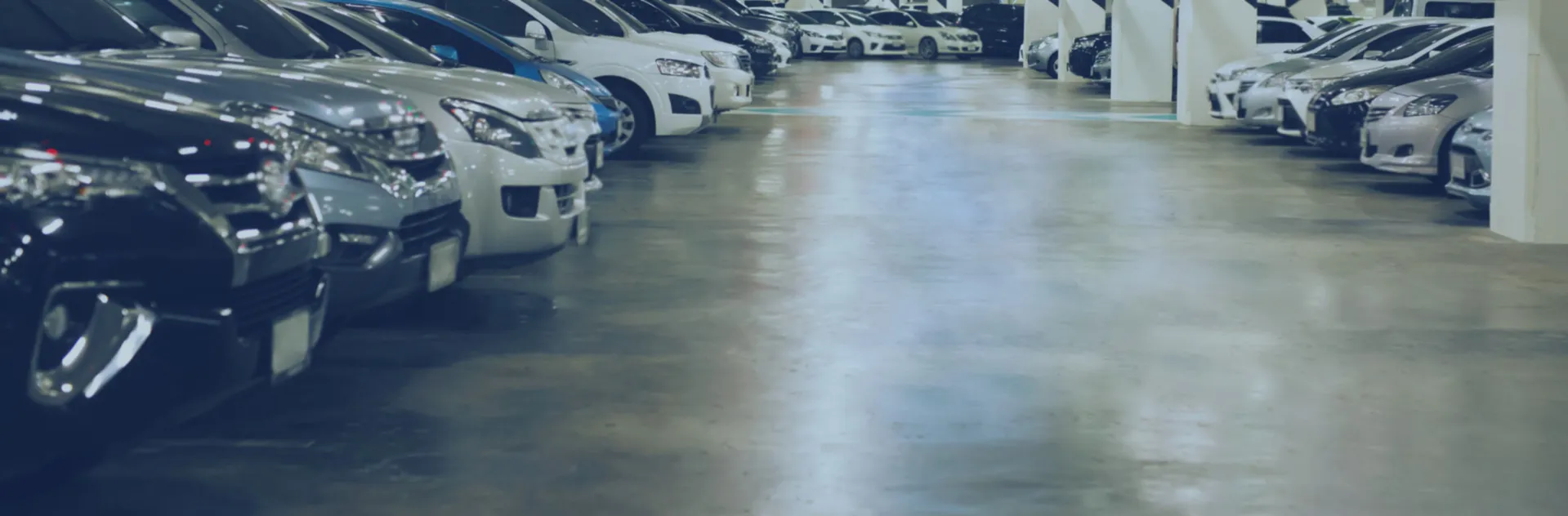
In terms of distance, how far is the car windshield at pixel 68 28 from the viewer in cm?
762

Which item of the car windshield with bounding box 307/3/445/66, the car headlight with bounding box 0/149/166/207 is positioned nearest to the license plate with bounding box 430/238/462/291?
the car headlight with bounding box 0/149/166/207

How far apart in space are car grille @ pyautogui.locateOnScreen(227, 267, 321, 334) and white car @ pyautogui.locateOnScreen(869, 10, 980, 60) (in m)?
42.7

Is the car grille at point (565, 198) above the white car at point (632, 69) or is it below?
below

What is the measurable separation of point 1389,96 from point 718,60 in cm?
698

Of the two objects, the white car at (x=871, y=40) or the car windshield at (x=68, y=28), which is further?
the white car at (x=871, y=40)

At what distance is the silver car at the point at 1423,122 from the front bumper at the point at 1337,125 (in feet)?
3.96

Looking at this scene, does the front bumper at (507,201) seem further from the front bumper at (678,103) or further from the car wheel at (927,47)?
the car wheel at (927,47)

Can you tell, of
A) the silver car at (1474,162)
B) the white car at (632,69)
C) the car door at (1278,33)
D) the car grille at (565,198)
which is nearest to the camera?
the car grille at (565,198)

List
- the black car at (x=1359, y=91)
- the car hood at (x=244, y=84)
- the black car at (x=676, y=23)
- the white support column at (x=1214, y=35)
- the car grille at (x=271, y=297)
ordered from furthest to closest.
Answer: the black car at (x=676, y=23) → the white support column at (x=1214, y=35) → the black car at (x=1359, y=91) → the car hood at (x=244, y=84) → the car grille at (x=271, y=297)

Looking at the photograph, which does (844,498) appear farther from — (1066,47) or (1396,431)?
(1066,47)

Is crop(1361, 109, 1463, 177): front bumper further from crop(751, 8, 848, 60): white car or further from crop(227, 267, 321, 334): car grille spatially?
crop(751, 8, 848, 60): white car

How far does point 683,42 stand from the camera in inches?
734

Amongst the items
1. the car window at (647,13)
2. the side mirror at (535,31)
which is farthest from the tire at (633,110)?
the car window at (647,13)

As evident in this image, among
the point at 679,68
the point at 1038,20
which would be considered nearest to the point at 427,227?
the point at 679,68
